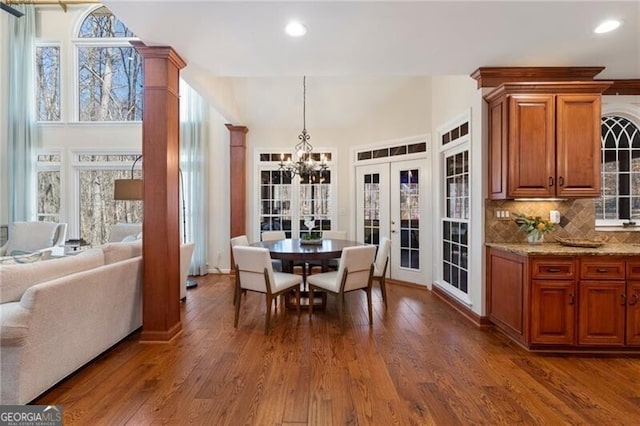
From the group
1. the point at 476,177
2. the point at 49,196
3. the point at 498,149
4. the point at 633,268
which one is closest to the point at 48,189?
the point at 49,196

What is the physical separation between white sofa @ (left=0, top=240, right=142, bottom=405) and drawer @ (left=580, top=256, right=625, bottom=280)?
4.13m

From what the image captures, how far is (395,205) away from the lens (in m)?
5.44

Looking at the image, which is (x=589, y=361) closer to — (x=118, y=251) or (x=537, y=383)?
(x=537, y=383)

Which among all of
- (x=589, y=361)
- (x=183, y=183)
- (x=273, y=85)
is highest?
(x=273, y=85)

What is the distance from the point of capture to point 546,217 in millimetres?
3365

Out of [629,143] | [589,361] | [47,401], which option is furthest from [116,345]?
[629,143]

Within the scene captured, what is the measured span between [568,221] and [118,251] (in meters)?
4.70

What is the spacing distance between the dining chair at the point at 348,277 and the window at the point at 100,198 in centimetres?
462

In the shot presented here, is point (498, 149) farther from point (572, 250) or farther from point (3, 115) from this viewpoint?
point (3, 115)

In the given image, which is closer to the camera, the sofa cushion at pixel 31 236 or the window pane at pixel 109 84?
the sofa cushion at pixel 31 236

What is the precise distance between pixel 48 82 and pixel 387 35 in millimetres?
7162

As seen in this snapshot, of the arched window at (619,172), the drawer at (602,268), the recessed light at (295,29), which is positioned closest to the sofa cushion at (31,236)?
the recessed light at (295,29)

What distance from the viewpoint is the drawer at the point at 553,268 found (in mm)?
2723

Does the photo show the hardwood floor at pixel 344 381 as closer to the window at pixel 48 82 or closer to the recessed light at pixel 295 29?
the recessed light at pixel 295 29
